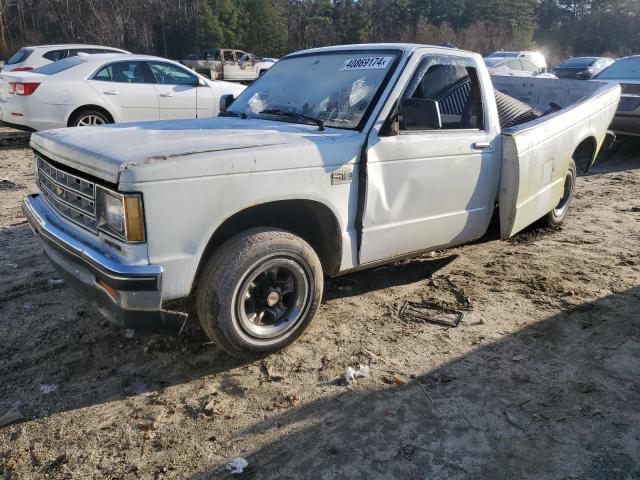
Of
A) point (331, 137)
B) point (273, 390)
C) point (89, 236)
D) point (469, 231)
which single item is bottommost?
point (273, 390)

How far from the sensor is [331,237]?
3494 mm

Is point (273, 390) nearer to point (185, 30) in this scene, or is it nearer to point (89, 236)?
point (89, 236)

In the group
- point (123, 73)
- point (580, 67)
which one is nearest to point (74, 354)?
point (123, 73)

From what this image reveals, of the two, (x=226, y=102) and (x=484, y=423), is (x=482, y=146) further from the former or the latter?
(x=226, y=102)

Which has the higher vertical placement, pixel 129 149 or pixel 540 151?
pixel 129 149

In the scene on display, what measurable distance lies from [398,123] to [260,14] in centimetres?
5223

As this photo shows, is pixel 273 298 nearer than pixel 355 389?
No

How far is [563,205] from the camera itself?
6.04m

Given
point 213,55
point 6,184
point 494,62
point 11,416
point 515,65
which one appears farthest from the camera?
point 213,55

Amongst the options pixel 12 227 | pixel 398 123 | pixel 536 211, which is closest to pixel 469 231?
pixel 536 211

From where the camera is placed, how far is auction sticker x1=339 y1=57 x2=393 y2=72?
3.77 metres

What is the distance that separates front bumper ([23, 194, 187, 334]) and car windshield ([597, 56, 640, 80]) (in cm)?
1029

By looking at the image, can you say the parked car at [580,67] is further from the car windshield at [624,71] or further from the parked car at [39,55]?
the parked car at [39,55]

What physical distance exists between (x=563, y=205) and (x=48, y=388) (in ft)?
17.6
